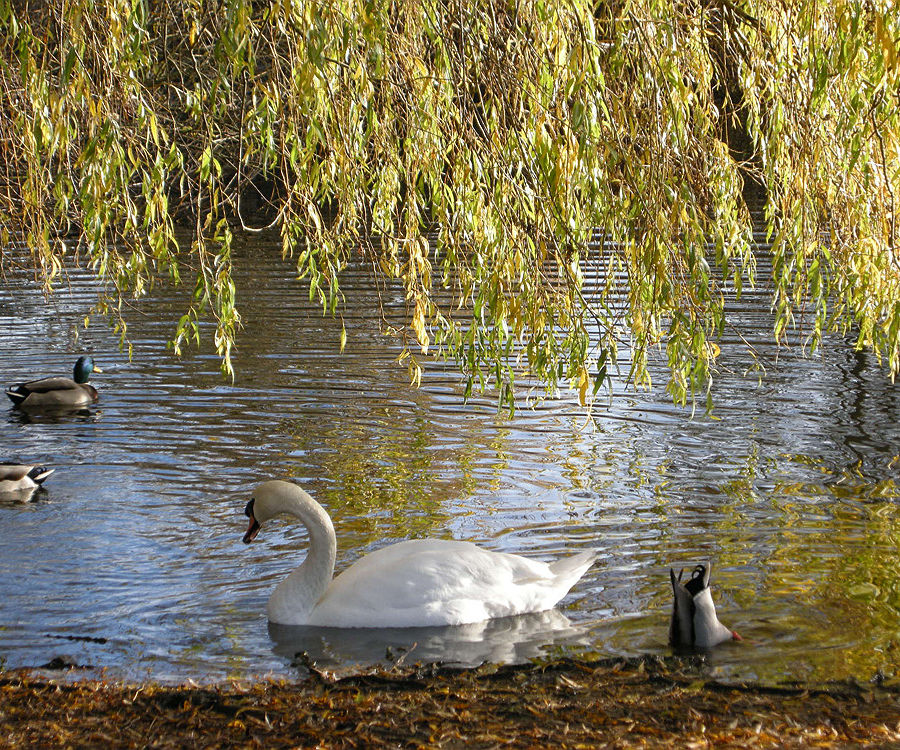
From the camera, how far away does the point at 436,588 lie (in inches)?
265

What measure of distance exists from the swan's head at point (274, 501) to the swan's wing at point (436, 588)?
1.65ft

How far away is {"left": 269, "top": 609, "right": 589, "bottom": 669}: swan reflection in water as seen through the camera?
20.5 ft

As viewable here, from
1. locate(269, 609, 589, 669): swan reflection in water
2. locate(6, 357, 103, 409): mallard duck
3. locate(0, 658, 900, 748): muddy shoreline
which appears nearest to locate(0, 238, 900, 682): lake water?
locate(269, 609, 589, 669): swan reflection in water

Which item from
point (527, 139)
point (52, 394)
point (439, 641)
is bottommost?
point (439, 641)

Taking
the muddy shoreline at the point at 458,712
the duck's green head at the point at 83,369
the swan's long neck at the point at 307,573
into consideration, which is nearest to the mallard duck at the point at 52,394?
the duck's green head at the point at 83,369

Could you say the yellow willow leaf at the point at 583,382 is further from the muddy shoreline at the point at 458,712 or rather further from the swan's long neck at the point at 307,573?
the swan's long neck at the point at 307,573

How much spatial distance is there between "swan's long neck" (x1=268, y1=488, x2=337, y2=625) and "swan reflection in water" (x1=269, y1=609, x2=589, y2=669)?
90 mm

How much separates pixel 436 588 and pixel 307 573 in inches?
29.7

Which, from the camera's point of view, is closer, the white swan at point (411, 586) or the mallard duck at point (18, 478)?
the white swan at point (411, 586)

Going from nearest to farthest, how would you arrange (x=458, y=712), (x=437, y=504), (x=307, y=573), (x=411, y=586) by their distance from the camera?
1. (x=458, y=712)
2. (x=411, y=586)
3. (x=307, y=573)
4. (x=437, y=504)

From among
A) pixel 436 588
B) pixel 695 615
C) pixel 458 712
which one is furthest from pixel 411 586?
pixel 458 712

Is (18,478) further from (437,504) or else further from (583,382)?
(583,382)

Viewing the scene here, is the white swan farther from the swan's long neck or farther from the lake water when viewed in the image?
the lake water

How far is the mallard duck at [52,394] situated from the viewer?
1195cm
